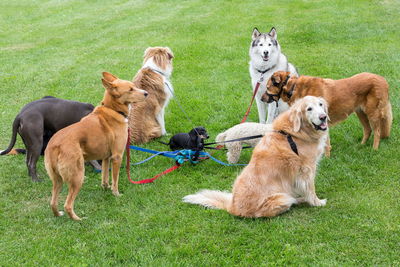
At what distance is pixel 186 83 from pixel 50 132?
16.1ft

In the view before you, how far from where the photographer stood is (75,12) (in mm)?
20656

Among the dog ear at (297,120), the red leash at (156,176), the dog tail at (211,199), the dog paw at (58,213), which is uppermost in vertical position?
the dog ear at (297,120)

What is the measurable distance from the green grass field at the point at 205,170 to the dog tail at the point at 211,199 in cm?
11

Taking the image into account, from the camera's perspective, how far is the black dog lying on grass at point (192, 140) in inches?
271

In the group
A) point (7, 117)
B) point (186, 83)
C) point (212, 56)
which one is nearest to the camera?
point (7, 117)

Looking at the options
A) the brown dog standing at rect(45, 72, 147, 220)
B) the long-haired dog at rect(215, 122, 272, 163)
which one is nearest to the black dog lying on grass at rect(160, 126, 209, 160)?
the long-haired dog at rect(215, 122, 272, 163)

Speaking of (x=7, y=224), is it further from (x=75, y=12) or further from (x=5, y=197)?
(x=75, y=12)

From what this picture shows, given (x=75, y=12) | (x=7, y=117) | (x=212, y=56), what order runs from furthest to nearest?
(x=75, y=12), (x=212, y=56), (x=7, y=117)

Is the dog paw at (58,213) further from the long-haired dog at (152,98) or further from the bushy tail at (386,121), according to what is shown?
the bushy tail at (386,121)

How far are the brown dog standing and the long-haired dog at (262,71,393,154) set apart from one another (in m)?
2.41

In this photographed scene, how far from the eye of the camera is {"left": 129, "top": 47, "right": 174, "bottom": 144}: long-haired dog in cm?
797

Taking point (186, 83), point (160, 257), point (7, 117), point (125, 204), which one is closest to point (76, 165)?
point (125, 204)

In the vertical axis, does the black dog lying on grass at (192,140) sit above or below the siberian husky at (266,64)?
below

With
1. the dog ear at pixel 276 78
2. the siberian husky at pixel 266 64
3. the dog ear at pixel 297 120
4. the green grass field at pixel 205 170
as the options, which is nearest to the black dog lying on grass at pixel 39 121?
the green grass field at pixel 205 170
